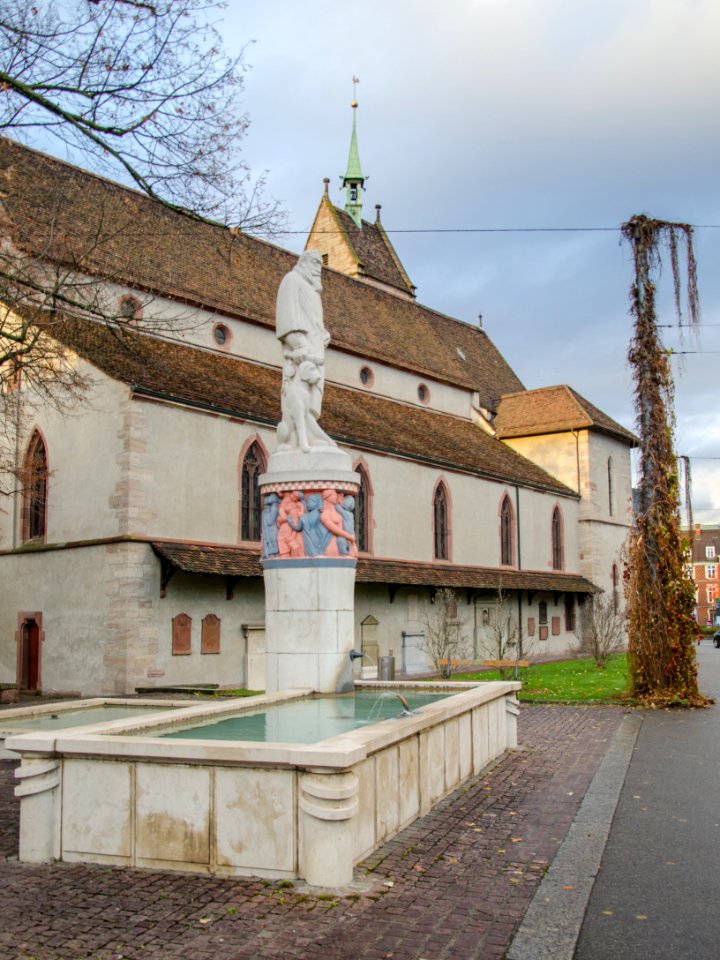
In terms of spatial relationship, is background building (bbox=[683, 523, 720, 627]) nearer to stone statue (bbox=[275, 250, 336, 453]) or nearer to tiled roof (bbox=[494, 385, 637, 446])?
tiled roof (bbox=[494, 385, 637, 446])

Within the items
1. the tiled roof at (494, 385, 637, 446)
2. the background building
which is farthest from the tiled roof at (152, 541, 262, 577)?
the background building

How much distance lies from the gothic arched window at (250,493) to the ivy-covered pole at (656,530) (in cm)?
976

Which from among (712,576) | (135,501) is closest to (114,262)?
(135,501)

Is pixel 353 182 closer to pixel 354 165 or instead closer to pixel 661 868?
pixel 354 165

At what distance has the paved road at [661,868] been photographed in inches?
220

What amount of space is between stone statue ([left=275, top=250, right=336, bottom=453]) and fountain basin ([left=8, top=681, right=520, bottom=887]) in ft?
20.6

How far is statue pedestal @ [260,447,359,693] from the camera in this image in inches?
498

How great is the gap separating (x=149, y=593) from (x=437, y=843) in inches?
568

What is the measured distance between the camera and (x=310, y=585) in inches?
503

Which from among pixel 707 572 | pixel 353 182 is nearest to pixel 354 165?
pixel 353 182

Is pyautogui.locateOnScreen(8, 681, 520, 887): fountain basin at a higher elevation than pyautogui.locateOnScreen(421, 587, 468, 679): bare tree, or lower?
lower

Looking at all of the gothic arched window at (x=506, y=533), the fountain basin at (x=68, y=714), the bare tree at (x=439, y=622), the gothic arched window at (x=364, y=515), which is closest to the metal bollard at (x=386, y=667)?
the fountain basin at (x=68, y=714)

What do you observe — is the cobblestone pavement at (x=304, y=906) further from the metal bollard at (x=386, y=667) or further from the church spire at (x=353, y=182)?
the church spire at (x=353, y=182)

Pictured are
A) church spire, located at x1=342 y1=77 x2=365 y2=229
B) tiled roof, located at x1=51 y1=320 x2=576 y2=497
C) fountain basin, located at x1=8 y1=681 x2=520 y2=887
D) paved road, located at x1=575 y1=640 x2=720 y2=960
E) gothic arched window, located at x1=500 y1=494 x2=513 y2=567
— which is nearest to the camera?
paved road, located at x1=575 y1=640 x2=720 y2=960
